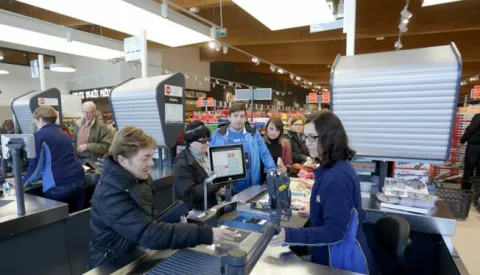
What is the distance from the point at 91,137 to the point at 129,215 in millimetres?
3199

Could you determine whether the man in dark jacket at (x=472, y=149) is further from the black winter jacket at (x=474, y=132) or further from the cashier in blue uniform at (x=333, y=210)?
the cashier in blue uniform at (x=333, y=210)

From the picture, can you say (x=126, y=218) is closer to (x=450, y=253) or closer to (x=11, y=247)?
(x=11, y=247)

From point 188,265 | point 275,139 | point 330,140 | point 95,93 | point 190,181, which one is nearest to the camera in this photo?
point 188,265

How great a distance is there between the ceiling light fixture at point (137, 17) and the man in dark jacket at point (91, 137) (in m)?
1.74

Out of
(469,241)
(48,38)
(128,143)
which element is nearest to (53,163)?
(48,38)

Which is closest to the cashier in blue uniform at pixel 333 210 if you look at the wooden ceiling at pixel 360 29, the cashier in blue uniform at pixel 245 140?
the cashier in blue uniform at pixel 245 140

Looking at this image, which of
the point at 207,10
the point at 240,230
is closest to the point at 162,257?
the point at 240,230

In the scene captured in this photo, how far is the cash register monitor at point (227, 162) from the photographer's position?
1.95 meters

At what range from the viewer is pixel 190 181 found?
2.18 metres

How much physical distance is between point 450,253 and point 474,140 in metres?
4.84

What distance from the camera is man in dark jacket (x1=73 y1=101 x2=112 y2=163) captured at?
12.9ft

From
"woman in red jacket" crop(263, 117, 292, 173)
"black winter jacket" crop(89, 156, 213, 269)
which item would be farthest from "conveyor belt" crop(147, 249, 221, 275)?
"woman in red jacket" crop(263, 117, 292, 173)

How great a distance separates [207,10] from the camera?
614 centimetres

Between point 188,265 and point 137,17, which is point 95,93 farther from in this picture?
point 188,265
